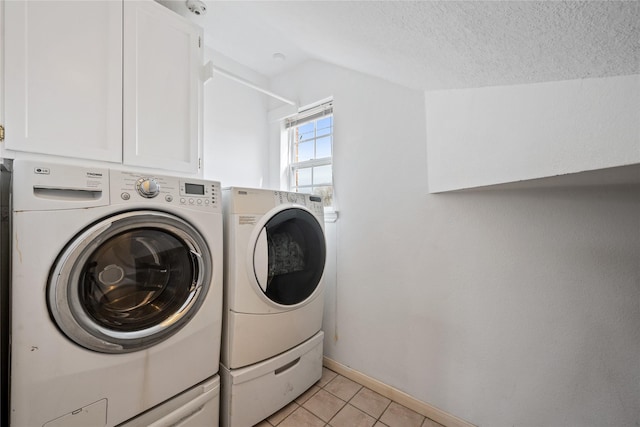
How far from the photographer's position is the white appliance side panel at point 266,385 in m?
1.17

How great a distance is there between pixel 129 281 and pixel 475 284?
158 centimetres

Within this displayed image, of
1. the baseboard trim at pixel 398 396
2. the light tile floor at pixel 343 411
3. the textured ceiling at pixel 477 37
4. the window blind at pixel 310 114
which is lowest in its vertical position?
the light tile floor at pixel 343 411

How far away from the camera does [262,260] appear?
1.23 metres

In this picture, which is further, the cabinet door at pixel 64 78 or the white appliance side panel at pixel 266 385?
the white appliance side panel at pixel 266 385

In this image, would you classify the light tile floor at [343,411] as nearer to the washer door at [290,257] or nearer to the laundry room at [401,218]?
the laundry room at [401,218]

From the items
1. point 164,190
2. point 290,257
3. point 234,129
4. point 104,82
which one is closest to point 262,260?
point 290,257

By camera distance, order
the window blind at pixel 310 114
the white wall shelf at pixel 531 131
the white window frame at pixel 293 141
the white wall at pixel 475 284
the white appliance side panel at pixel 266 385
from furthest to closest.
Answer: the window blind at pixel 310 114
the white window frame at pixel 293 141
the white appliance side panel at pixel 266 385
the white wall at pixel 475 284
the white wall shelf at pixel 531 131

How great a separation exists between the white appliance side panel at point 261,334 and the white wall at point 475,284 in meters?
0.43

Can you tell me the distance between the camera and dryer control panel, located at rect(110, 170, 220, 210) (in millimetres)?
874

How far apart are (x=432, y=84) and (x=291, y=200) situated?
0.89 meters

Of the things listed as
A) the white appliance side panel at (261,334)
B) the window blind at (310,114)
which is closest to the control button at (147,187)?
the white appliance side panel at (261,334)

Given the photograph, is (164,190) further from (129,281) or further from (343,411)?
(343,411)

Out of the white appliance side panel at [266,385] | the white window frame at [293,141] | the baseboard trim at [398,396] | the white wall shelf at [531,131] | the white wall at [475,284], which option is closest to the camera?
the white wall shelf at [531,131]

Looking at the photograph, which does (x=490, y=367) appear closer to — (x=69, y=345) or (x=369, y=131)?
(x=369, y=131)
